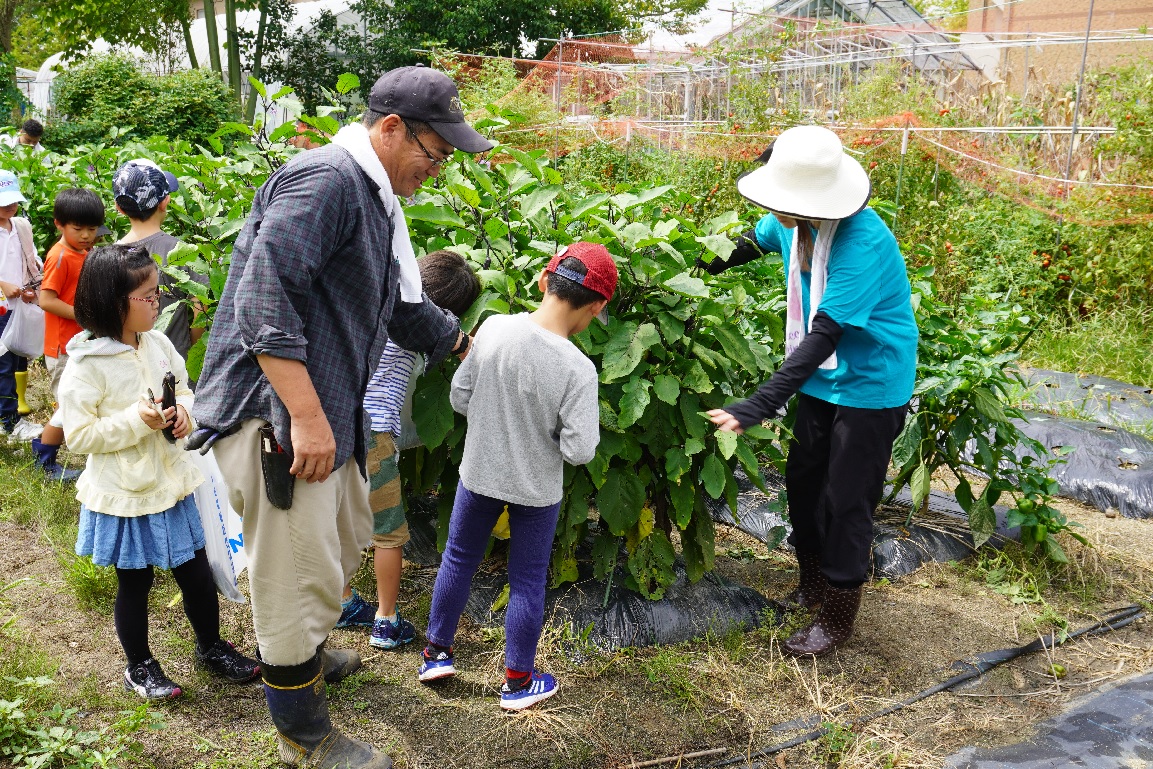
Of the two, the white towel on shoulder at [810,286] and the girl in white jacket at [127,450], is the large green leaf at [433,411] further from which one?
the white towel on shoulder at [810,286]

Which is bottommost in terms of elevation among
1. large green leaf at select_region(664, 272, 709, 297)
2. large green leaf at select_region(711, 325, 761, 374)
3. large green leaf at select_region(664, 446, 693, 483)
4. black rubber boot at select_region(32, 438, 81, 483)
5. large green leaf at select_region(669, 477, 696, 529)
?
black rubber boot at select_region(32, 438, 81, 483)

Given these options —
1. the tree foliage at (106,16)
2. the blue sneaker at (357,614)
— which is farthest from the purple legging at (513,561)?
the tree foliage at (106,16)

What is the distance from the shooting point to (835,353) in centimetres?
305

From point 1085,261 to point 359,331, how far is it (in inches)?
266

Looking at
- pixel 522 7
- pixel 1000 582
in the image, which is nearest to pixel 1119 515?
pixel 1000 582

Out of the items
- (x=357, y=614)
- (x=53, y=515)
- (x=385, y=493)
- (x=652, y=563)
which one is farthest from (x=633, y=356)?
(x=53, y=515)

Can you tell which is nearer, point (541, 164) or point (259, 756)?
point (259, 756)

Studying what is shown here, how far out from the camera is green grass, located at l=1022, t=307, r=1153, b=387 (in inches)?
243

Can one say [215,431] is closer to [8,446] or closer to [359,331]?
[359,331]

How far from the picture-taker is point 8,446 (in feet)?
16.9

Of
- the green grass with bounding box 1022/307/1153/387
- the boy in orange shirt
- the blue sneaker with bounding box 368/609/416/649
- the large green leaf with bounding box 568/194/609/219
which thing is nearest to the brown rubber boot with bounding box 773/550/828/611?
the blue sneaker with bounding box 368/609/416/649

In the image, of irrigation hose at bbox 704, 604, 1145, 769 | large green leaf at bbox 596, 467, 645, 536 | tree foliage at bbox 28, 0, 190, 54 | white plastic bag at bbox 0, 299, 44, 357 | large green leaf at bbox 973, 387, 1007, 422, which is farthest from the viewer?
tree foliage at bbox 28, 0, 190, 54

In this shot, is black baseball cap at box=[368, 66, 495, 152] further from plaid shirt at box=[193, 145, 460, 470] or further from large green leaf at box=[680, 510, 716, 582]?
large green leaf at box=[680, 510, 716, 582]

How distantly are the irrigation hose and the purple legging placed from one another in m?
0.63
